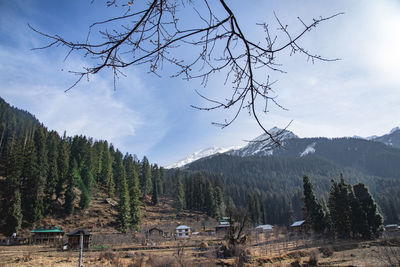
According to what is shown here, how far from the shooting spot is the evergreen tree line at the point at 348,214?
34000 mm

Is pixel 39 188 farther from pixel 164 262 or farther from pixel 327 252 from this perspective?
pixel 327 252

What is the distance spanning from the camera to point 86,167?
57.9m

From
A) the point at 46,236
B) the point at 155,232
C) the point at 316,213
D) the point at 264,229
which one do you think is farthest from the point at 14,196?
Result: the point at 264,229

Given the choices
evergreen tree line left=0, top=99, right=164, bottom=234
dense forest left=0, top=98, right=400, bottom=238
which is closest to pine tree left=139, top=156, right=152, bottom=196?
dense forest left=0, top=98, right=400, bottom=238

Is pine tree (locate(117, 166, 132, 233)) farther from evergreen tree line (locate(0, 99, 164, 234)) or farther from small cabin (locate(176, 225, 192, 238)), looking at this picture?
small cabin (locate(176, 225, 192, 238))

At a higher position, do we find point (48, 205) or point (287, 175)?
point (287, 175)

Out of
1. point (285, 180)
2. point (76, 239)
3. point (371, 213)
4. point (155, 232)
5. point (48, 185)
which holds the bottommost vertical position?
point (155, 232)

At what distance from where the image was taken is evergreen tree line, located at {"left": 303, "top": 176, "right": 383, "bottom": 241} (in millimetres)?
34000

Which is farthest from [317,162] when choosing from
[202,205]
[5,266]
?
[5,266]

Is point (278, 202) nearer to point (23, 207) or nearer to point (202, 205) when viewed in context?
point (202, 205)

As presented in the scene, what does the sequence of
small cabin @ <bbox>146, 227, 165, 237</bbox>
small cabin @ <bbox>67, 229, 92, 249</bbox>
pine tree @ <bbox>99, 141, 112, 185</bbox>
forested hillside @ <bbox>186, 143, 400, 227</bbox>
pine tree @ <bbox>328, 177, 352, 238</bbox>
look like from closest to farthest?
small cabin @ <bbox>67, 229, 92, 249</bbox> < pine tree @ <bbox>328, 177, 352, 238</bbox> < small cabin @ <bbox>146, 227, 165, 237</bbox> < pine tree @ <bbox>99, 141, 112, 185</bbox> < forested hillside @ <bbox>186, 143, 400, 227</bbox>

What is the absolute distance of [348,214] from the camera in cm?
3519

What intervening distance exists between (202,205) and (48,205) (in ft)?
147

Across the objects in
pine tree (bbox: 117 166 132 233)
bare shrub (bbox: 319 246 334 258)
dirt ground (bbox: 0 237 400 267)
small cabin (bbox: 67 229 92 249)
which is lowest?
bare shrub (bbox: 319 246 334 258)
